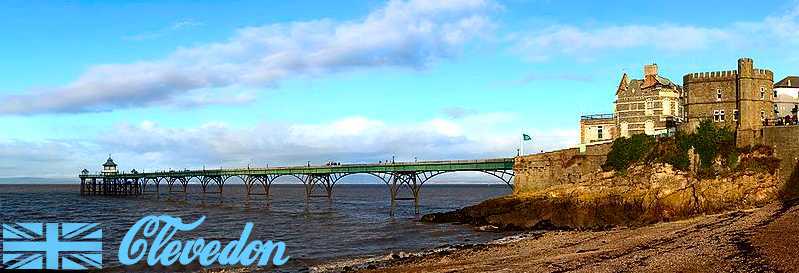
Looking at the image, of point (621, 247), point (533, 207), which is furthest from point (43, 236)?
point (621, 247)

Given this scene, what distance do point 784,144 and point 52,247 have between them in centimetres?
5014

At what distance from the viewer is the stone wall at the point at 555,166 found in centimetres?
5372

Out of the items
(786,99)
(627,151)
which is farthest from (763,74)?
(627,151)

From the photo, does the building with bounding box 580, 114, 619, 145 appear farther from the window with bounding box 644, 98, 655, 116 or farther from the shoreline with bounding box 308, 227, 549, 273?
the shoreline with bounding box 308, 227, 549, 273

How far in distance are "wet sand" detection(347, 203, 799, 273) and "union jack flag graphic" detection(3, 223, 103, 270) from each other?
15.8 metres

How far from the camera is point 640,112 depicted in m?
61.4

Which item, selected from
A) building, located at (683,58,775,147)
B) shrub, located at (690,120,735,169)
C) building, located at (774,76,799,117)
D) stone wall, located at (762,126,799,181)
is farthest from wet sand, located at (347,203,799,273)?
building, located at (774,76,799,117)

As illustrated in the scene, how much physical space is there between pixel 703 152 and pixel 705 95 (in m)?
8.05

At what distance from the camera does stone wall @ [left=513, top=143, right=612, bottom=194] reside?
53719 mm

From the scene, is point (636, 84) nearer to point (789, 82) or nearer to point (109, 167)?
point (789, 82)

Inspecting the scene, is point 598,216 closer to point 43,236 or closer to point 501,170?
point 501,170

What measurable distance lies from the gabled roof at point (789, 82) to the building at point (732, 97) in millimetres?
7476

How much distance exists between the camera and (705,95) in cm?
5497

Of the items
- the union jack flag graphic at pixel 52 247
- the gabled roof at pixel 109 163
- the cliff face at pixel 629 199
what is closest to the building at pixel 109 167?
the gabled roof at pixel 109 163
